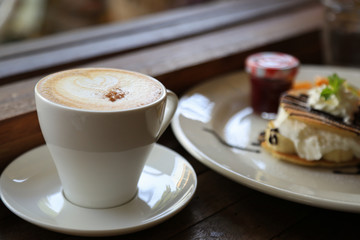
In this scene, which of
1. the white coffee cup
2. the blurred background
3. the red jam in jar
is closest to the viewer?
the white coffee cup

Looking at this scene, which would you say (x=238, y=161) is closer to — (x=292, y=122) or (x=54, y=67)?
(x=292, y=122)

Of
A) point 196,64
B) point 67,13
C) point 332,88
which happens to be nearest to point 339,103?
point 332,88

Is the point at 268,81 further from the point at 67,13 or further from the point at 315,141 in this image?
the point at 67,13

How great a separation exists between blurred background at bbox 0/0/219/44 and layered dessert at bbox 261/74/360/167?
1.33m

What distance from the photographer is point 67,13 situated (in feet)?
7.80

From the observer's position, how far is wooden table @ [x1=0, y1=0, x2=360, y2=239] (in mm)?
780

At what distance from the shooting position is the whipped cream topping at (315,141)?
3.24 ft

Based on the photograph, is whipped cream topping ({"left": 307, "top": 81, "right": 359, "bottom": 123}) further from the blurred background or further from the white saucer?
the blurred background

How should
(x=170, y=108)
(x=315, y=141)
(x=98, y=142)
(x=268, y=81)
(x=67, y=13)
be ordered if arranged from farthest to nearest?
(x=67, y=13), (x=268, y=81), (x=315, y=141), (x=170, y=108), (x=98, y=142)

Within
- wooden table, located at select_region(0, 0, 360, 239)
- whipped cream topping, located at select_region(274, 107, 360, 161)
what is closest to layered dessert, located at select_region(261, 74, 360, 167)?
whipped cream topping, located at select_region(274, 107, 360, 161)

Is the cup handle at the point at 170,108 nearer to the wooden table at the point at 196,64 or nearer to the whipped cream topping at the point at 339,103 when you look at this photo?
the wooden table at the point at 196,64

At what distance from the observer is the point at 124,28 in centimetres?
168

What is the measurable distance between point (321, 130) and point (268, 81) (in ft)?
1.01

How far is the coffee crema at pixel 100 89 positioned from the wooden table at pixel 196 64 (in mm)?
209
